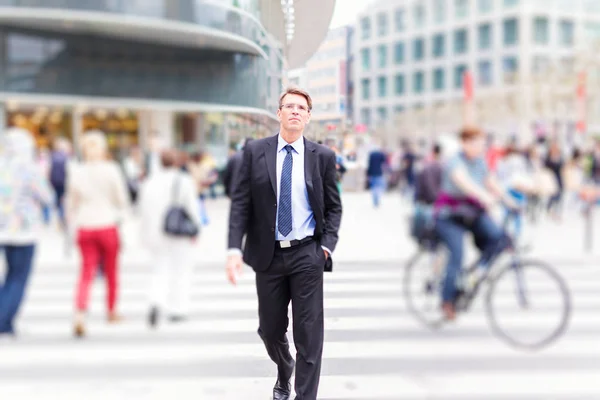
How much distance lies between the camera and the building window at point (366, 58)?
2.36 metres

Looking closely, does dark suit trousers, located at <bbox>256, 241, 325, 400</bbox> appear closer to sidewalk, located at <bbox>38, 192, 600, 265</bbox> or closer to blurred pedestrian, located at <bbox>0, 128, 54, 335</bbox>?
sidewalk, located at <bbox>38, 192, 600, 265</bbox>

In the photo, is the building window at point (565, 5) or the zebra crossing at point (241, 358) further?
the building window at point (565, 5)

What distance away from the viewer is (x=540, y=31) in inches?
1630

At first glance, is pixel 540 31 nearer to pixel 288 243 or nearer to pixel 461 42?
pixel 461 42

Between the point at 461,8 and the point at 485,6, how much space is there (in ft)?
7.68

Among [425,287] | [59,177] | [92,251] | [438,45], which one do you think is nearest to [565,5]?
[438,45]

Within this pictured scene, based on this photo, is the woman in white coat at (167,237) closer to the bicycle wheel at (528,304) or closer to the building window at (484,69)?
the bicycle wheel at (528,304)

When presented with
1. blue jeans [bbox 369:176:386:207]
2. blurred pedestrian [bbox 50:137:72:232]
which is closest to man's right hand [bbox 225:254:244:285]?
blue jeans [bbox 369:176:386:207]

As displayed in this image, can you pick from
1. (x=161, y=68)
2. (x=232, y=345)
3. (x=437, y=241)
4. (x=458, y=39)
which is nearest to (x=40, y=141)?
(x=161, y=68)

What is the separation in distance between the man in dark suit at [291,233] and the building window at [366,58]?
342mm

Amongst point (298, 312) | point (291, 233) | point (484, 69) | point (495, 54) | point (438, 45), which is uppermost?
point (438, 45)

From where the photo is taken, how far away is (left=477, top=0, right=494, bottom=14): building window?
44.5 meters

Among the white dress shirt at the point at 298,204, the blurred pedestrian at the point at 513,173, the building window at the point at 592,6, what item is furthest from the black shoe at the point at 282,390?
the building window at the point at 592,6

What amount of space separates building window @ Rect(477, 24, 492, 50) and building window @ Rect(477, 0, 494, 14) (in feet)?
3.60
